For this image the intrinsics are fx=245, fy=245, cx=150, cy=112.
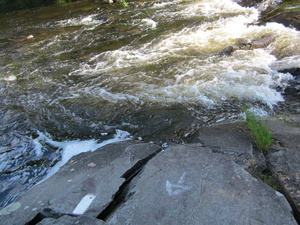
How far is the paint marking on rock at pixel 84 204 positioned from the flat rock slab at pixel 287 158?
1.87 m

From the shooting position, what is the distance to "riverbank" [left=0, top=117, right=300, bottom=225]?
2084 millimetres

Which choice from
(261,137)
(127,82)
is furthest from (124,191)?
(127,82)

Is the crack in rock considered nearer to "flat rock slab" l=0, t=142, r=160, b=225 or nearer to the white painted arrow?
"flat rock slab" l=0, t=142, r=160, b=225

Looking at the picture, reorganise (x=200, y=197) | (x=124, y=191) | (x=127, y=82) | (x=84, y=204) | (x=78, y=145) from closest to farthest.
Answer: (x=200, y=197), (x=84, y=204), (x=124, y=191), (x=78, y=145), (x=127, y=82)

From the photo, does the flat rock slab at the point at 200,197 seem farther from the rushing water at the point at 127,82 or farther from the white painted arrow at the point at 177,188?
the rushing water at the point at 127,82

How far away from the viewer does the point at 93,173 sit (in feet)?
9.34

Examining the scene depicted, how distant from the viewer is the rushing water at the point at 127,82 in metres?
3.89

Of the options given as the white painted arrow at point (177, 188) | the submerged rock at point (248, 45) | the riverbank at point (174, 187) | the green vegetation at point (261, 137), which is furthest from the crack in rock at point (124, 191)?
the submerged rock at point (248, 45)

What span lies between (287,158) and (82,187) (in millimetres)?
2272

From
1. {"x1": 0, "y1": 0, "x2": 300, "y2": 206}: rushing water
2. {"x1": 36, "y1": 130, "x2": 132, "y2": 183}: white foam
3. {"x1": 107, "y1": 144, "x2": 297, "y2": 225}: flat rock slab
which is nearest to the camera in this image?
{"x1": 107, "y1": 144, "x2": 297, "y2": 225}: flat rock slab

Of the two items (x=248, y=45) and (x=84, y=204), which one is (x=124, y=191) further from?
(x=248, y=45)

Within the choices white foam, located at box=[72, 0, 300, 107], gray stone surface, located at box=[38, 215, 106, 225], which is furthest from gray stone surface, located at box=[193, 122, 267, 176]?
gray stone surface, located at box=[38, 215, 106, 225]

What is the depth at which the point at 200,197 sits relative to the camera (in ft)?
7.30

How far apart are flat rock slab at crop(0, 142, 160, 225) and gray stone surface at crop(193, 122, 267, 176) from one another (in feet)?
2.46
